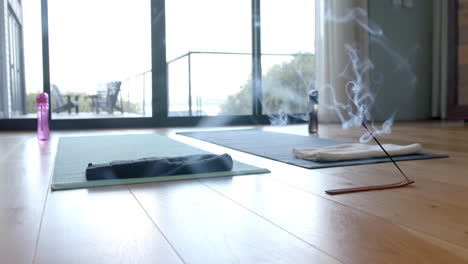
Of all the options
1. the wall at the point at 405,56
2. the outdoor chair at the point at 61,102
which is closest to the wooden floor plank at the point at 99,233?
the outdoor chair at the point at 61,102

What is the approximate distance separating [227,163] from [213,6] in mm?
3382

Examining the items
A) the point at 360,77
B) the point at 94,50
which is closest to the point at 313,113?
the point at 360,77

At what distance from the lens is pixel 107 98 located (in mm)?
4934

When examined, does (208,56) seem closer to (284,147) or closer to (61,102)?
(61,102)

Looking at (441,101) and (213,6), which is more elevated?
(213,6)

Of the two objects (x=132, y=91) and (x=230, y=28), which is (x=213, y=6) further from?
(x=132, y=91)

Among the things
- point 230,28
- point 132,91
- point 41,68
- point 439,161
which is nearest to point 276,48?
point 230,28

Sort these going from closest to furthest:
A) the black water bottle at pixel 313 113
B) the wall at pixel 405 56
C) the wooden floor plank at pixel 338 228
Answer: the wooden floor plank at pixel 338 228
the black water bottle at pixel 313 113
the wall at pixel 405 56

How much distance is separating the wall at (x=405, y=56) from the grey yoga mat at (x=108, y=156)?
3.05 m

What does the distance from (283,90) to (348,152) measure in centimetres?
309

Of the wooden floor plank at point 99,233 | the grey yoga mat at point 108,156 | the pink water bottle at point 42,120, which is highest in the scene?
the pink water bottle at point 42,120

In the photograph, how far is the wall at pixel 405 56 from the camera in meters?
4.93

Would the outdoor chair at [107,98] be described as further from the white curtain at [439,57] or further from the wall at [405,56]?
the white curtain at [439,57]

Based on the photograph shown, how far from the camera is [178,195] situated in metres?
1.24
